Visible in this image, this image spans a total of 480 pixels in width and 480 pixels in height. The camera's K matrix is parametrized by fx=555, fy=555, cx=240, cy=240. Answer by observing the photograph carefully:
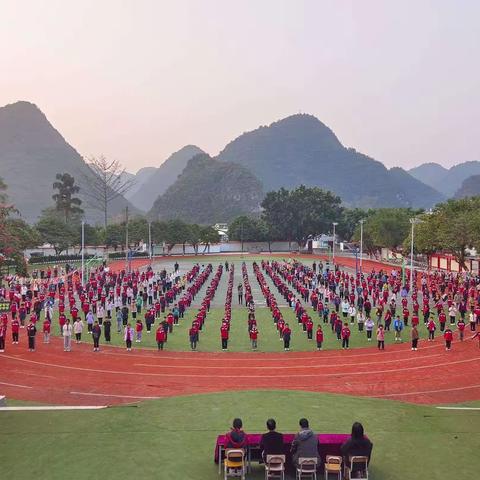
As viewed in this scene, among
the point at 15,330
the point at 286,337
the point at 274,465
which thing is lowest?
the point at 274,465

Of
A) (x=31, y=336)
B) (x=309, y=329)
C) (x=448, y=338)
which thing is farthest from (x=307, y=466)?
(x=31, y=336)

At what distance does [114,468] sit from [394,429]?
588cm

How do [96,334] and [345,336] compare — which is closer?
[96,334]

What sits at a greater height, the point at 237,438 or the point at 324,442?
the point at 237,438

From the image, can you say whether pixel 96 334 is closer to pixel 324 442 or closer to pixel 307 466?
pixel 324 442

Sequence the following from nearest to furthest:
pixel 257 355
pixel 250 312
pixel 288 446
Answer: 1. pixel 288 446
2. pixel 257 355
3. pixel 250 312

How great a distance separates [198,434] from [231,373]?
25.8 ft

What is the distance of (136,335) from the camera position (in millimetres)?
24906

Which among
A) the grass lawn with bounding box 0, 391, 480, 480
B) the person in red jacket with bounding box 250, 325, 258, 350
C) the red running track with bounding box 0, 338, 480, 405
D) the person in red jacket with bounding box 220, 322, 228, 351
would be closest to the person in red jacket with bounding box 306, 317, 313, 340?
the red running track with bounding box 0, 338, 480, 405

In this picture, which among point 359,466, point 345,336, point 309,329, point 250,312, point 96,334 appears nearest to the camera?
point 359,466

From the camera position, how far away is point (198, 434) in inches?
448

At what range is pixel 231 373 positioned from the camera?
Result: 19188 mm

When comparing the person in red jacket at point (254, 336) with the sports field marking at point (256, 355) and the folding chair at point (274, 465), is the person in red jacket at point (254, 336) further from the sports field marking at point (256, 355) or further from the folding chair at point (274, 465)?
the folding chair at point (274, 465)

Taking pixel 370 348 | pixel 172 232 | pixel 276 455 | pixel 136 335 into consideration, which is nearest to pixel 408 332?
pixel 370 348
